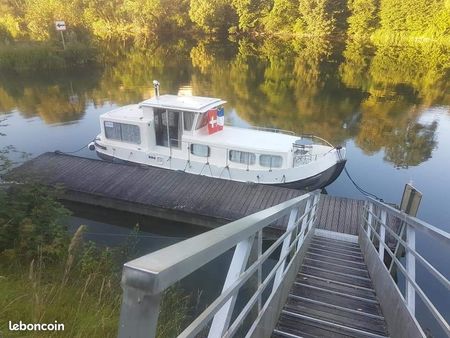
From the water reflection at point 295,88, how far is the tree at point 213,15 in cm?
1515

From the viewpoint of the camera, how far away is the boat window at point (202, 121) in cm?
1338

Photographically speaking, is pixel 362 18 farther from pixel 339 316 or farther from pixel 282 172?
pixel 339 316

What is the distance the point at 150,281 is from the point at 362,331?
3420mm

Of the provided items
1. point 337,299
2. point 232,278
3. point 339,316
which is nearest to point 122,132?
point 337,299

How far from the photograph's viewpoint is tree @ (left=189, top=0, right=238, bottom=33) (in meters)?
62.7

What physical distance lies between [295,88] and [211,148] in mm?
20822

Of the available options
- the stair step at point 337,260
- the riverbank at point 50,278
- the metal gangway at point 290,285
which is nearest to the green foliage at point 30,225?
the riverbank at point 50,278

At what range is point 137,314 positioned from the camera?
990 mm

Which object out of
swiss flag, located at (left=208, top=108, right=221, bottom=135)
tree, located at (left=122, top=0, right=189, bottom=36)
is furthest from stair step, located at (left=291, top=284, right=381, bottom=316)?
tree, located at (left=122, top=0, right=189, bottom=36)

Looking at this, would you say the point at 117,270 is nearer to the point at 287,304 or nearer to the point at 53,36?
the point at 287,304

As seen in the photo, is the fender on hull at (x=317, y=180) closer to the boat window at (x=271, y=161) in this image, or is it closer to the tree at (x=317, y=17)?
the boat window at (x=271, y=161)

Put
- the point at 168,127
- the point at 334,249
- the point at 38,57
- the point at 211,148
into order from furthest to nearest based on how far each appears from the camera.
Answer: the point at 38,57 → the point at 168,127 → the point at 211,148 → the point at 334,249

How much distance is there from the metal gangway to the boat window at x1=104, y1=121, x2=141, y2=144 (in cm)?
908

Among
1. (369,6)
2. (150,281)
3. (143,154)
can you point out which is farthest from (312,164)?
(369,6)
